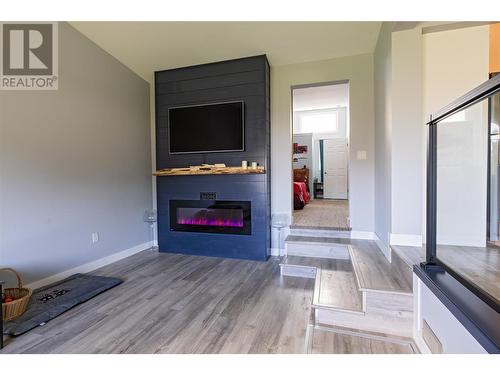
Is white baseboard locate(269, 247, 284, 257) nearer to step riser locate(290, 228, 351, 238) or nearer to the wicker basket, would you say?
step riser locate(290, 228, 351, 238)

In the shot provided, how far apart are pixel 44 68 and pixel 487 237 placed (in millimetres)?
4873

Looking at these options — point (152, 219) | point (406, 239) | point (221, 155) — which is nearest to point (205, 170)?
point (221, 155)

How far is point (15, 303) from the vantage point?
6.30 ft

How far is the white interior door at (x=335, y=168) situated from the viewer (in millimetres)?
7496

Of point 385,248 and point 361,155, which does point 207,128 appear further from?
point 385,248

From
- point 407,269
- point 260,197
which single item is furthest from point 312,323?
point 260,197

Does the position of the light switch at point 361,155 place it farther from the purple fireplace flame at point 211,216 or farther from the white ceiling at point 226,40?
the purple fireplace flame at point 211,216

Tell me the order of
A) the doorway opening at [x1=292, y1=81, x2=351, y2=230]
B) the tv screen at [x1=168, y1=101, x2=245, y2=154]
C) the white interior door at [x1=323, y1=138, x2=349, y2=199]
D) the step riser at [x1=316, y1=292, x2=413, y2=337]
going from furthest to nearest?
1. the white interior door at [x1=323, y1=138, x2=349, y2=199]
2. the doorway opening at [x1=292, y1=81, x2=351, y2=230]
3. the tv screen at [x1=168, y1=101, x2=245, y2=154]
4. the step riser at [x1=316, y1=292, x2=413, y2=337]

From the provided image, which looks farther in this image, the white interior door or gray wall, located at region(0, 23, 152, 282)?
the white interior door

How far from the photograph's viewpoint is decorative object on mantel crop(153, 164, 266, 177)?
3.35 m

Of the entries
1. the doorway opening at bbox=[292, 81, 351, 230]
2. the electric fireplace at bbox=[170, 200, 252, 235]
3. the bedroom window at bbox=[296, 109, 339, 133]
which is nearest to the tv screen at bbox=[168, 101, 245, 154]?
the electric fireplace at bbox=[170, 200, 252, 235]

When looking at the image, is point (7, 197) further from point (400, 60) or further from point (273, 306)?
point (400, 60)

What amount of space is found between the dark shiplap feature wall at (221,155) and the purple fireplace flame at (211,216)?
18 centimetres
